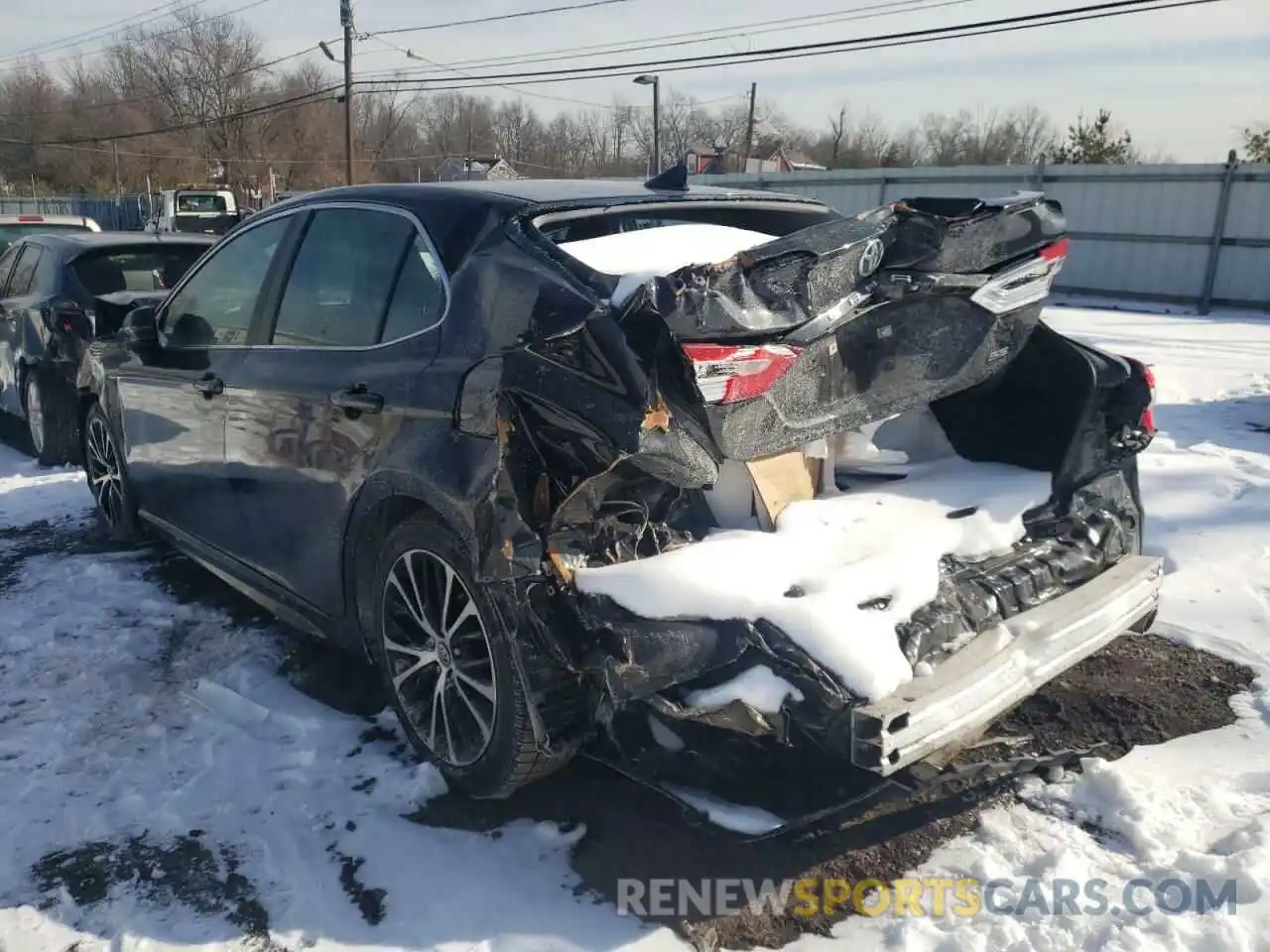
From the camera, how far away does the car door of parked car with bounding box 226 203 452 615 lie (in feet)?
10.3

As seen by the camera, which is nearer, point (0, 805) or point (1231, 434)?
point (0, 805)

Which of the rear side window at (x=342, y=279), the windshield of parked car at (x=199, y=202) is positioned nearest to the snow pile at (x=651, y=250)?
the rear side window at (x=342, y=279)

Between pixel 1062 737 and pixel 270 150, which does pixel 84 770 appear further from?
pixel 270 150

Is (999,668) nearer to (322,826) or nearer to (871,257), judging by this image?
(871,257)

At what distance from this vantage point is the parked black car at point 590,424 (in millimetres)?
2498

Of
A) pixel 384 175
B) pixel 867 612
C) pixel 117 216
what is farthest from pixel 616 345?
pixel 384 175

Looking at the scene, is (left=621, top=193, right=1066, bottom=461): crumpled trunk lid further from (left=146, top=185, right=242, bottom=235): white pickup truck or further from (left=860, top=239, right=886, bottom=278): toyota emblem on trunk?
(left=146, top=185, right=242, bottom=235): white pickup truck

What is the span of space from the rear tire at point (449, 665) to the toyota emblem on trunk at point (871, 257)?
1.35 meters

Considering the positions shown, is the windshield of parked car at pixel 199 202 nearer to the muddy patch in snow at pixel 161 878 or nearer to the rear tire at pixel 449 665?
the rear tire at pixel 449 665

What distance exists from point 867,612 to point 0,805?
2.74m

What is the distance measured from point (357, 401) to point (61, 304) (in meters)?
5.22

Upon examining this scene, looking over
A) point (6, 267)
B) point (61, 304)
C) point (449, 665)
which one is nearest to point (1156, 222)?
point (61, 304)

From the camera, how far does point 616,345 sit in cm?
248

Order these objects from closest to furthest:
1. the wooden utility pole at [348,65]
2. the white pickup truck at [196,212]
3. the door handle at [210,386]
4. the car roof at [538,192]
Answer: the car roof at [538,192] < the door handle at [210,386] < the white pickup truck at [196,212] < the wooden utility pole at [348,65]
